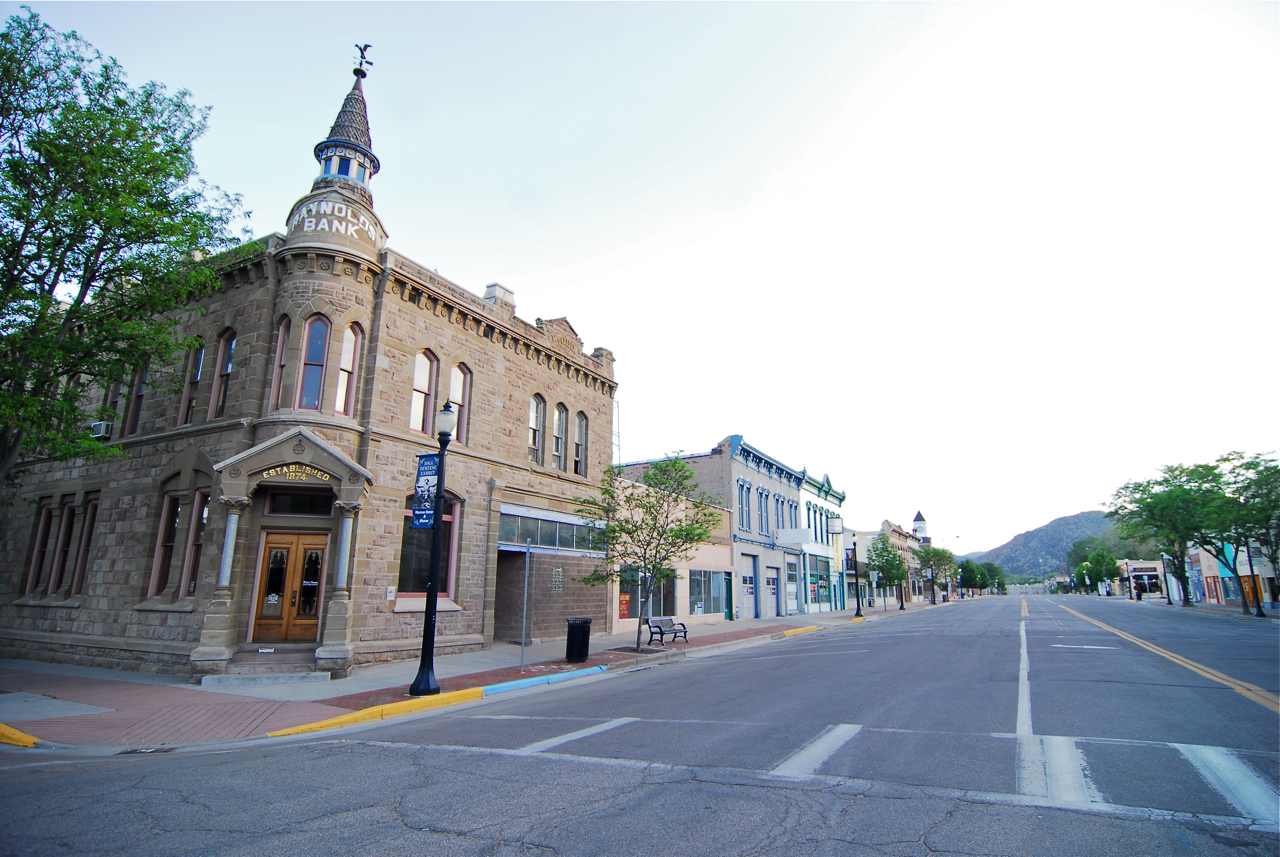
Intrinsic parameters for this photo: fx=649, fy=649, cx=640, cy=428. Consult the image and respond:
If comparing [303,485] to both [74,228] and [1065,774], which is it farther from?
[1065,774]

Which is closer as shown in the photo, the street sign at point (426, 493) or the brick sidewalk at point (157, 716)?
the brick sidewalk at point (157, 716)

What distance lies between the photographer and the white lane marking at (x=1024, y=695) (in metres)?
8.00

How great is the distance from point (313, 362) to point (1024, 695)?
16.2m

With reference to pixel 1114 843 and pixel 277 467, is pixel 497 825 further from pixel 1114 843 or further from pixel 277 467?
pixel 277 467

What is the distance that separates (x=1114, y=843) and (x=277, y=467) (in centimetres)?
1553

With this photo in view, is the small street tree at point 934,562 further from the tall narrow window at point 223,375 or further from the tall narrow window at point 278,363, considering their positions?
the tall narrow window at point 223,375

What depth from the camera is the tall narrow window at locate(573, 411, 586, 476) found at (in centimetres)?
2395

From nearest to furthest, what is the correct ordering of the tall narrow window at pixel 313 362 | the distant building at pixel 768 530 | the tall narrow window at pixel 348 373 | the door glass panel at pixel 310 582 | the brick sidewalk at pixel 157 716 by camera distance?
1. the brick sidewalk at pixel 157 716
2. the door glass panel at pixel 310 582
3. the tall narrow window at pixel 313 362
4. the tall narrow window at pixel 348 373
5. the distant building at pixel 768 530

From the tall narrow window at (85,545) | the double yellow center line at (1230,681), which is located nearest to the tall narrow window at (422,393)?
the tall narrow window at (85,545)

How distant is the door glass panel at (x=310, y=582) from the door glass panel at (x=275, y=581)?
40 cm

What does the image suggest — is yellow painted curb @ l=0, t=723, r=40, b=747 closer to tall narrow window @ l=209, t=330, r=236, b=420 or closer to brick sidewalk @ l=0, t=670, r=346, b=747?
brick sidewalk @ l=0, t=670, r=346, b=747

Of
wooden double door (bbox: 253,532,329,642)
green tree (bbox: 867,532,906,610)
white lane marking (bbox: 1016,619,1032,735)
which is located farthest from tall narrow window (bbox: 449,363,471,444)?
green tree (bbox: 867,532,906,610)

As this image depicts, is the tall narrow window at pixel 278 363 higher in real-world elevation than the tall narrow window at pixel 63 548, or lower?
higher

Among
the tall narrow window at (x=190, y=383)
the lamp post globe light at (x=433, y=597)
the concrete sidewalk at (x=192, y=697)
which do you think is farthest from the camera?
the tall narrow window at (x=190, y=383)
